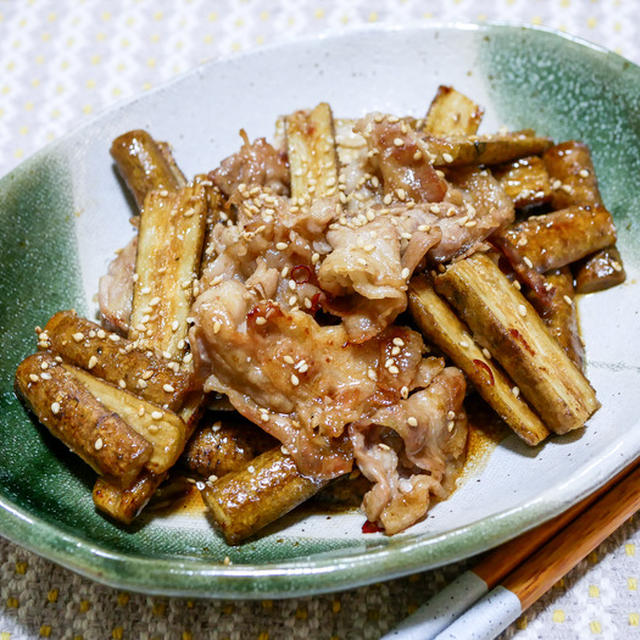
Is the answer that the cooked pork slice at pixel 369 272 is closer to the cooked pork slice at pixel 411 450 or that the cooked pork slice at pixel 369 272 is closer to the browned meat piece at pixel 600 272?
the cooked pork slice at pixel 411 450

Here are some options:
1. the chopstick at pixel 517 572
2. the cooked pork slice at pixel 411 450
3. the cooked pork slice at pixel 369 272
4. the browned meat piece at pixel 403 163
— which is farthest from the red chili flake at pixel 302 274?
the chopstick at pixel 517 572

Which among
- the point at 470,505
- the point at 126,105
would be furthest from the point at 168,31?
the point at 470,505

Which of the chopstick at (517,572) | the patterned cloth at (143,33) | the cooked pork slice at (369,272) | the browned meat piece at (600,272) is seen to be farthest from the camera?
the patterned cloth at (143,33)

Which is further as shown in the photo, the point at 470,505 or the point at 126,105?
the point at 126,105

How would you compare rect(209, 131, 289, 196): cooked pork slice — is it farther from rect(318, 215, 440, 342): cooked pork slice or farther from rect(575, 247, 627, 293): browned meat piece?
rect(575, 247, 627, 293): browned meat piece

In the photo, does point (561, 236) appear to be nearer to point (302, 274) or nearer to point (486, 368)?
point (486, 368)

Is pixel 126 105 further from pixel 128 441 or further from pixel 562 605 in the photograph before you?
pixel 562 605

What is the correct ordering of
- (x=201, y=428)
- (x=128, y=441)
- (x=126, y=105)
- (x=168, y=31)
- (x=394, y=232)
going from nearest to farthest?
(x=128, y=441), (x=394, y=232), (x=201, y=428), (x=126, y=105), (x=168, y=31)
